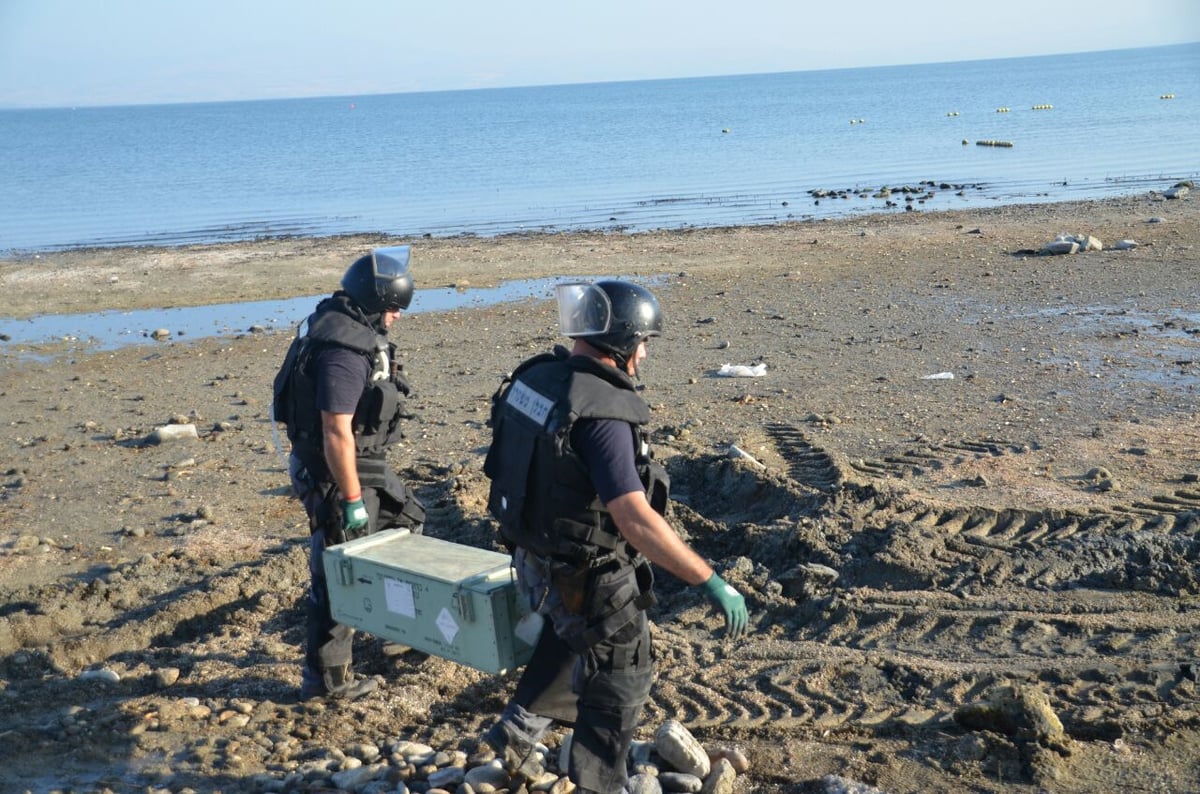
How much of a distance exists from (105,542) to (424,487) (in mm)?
2111

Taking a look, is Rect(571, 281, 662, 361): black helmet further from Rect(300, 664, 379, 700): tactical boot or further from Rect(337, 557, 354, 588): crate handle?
Rect(300, 664, 379, 700): tactical boot

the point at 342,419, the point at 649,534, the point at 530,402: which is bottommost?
the point at 649,534

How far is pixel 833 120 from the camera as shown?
71375 millimetres

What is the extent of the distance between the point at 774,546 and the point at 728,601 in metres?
3.19

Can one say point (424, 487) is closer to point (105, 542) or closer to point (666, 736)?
point (105, 542)

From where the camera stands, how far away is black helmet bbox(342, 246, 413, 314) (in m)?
5.46

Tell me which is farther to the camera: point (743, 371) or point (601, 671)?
point (743, 371)

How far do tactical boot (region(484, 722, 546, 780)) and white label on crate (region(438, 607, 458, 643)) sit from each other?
0.45 m

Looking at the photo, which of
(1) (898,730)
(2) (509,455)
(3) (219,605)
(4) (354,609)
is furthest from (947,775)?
(3) (219,605)

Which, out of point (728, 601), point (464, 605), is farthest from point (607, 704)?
point (464, 605)

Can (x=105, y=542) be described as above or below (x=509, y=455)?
below

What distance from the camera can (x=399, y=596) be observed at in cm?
504

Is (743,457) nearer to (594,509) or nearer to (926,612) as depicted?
(926,612)

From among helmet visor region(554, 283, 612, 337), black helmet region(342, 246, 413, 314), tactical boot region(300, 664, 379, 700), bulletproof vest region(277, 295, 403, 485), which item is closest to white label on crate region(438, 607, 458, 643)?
tactical boot region(300, 664, 379, 700)
